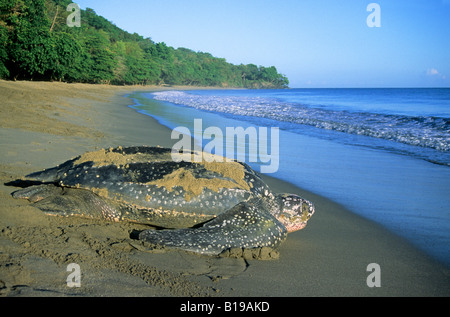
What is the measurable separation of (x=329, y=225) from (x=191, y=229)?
150cm

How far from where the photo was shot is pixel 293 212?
3191 mm

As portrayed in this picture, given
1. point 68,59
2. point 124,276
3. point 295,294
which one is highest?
point 68,59

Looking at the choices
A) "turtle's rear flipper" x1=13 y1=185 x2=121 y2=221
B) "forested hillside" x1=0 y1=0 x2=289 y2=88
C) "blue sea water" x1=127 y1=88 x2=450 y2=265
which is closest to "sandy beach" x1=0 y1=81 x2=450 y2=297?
"turtle's rear flipper" x1=13 y1=185 x2=121 y2=221

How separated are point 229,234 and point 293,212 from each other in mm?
820

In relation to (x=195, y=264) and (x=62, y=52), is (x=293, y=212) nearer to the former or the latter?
(x=195, y=264)

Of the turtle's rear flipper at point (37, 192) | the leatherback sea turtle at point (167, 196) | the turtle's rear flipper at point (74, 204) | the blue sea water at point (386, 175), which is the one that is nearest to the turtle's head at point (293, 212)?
the leatherback sea turtle at point (167, 196)

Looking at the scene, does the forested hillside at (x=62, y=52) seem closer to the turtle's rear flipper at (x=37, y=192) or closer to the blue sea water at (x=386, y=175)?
the blue sea water at (x=386, y=175)

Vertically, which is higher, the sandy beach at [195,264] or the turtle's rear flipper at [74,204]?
the turtle's rear flipper at [74,204]

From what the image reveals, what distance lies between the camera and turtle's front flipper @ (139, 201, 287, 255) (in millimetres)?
2531

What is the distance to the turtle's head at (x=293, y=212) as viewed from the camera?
3.19m

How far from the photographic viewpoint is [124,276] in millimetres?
1999

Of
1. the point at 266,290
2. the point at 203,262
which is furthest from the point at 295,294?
the point at 203,262

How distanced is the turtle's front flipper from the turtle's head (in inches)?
11.2
